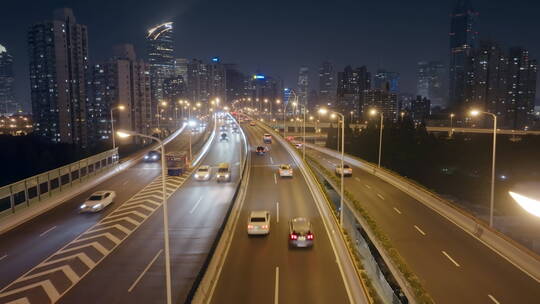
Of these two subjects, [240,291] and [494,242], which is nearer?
[240,291]

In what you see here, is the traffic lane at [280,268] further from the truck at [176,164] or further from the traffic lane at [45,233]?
the truck at [176,164]

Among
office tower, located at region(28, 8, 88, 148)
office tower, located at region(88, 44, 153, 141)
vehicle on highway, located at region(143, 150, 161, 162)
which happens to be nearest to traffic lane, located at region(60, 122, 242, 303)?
vehicle on highway, located at region(143, 150, 161, 162)

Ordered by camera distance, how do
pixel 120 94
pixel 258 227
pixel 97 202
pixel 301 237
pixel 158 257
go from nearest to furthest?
pixel 158 257 < pixel 301 237 < pixel 258 227 < pixel 97 202 < pixel 120 94

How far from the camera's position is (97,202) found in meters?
32.1

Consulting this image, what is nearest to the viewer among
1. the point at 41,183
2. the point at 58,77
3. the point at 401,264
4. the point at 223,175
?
the point at 401,264

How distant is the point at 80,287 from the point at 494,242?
2326cm

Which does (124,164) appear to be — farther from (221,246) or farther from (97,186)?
(221,246)

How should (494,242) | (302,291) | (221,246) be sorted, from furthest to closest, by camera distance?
(494,242) → (221,246) → (302,291)

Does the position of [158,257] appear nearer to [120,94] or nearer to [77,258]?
[77,258]

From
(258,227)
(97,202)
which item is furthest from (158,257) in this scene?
(97,202)

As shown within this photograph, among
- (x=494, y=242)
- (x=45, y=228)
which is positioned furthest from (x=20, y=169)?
(x=494, y=242)

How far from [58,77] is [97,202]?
137m

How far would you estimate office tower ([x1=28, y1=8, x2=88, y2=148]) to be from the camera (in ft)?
483

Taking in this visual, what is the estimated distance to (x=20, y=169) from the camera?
95688mm
